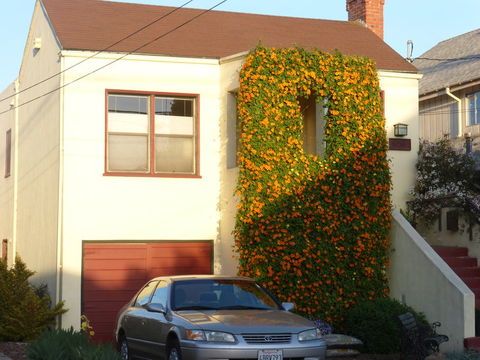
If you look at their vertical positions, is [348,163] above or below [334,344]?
above

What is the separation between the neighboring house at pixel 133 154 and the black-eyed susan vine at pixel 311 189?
1217mm

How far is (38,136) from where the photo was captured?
19.8 m

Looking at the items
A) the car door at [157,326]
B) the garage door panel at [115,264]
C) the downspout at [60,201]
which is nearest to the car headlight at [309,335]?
the car door at [157,326]

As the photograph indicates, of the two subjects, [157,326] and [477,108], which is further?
[477,108]

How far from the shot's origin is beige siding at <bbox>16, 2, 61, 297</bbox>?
18.0 metres

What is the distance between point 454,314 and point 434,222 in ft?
13.7

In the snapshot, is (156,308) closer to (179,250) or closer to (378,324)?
(378,324)

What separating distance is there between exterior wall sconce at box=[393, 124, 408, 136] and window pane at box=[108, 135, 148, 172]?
5.63 metres

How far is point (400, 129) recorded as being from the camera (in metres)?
19.2

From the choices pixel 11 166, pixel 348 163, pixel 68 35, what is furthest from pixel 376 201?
pixel 11 166

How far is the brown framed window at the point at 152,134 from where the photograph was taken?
17.7m

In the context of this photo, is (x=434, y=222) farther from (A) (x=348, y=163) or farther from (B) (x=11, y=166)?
(B) (x=11, y=166)

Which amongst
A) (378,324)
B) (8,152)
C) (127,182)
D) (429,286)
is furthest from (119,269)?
(8,152)

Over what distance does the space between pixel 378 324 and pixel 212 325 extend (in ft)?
16.7
